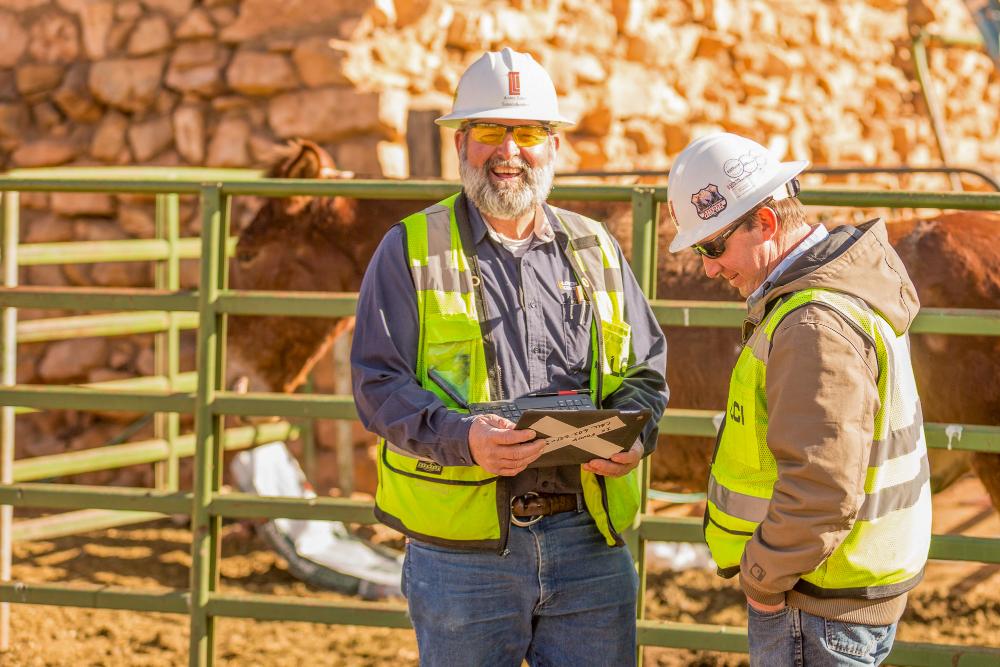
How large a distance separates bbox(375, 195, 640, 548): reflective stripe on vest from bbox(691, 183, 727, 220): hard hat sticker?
20.6 inches

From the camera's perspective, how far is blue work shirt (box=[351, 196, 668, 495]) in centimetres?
252

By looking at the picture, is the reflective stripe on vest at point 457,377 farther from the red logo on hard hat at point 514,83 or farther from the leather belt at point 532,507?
the red logo on hard hat at point 514,83

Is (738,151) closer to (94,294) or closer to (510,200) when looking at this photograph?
(510,200)

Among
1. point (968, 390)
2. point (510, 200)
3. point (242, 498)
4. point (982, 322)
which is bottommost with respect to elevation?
point (242, 498)

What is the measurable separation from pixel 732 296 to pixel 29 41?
16.7ft

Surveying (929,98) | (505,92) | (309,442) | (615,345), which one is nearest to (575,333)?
(615,345)

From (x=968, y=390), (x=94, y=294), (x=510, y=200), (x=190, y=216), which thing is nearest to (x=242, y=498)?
(x=94, y=294)

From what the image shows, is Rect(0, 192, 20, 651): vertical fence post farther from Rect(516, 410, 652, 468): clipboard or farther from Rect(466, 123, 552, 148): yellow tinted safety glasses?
Rect(516, 410, 652, 468): clipboard

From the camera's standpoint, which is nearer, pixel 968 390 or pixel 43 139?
pixel 968 390

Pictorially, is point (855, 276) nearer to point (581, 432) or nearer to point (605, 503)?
point (581, 432)

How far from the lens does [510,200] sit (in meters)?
2.70

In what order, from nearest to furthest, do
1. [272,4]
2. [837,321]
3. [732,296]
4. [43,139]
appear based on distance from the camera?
[837,321] < [732,296] < [272,4] < [43,139]

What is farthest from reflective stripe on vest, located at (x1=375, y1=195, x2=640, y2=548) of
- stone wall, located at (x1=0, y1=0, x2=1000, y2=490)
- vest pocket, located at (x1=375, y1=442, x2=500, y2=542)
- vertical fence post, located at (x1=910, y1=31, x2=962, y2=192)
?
vertical fence post, located at (x1=910, y1=31, x2=962, y2=192)

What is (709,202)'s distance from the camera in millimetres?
2264
